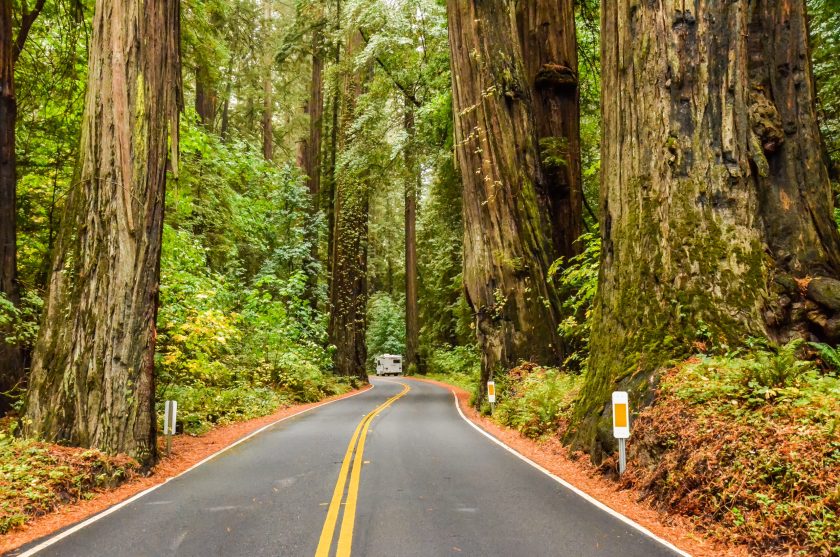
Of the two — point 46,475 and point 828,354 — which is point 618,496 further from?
point 46,475

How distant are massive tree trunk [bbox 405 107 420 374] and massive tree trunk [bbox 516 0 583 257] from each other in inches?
240

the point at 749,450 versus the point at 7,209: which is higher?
the point at 7,209

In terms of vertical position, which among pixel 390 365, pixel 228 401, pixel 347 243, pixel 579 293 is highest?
pixel 347 243

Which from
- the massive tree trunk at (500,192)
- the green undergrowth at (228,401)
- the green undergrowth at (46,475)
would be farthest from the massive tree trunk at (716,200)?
the green undergrowth at (228,401)

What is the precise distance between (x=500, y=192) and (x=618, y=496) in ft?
32.8

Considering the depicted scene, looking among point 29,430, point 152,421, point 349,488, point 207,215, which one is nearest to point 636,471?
point 349,488

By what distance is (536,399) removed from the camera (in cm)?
1113

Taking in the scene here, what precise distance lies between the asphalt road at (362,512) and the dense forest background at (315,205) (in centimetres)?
143

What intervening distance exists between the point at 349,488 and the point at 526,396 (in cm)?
594

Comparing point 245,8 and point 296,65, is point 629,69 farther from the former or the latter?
point 296,65

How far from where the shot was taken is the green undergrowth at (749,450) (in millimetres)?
4289

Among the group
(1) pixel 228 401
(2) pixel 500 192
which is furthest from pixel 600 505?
(1) pixel 228 401

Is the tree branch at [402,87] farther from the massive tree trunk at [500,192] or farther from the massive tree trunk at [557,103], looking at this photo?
the massive tree trunk at [557,103]

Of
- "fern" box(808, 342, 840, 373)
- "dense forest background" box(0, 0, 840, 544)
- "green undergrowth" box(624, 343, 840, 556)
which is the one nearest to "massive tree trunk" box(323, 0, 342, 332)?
"dense forest background" box(0, 0, 840, 544)
